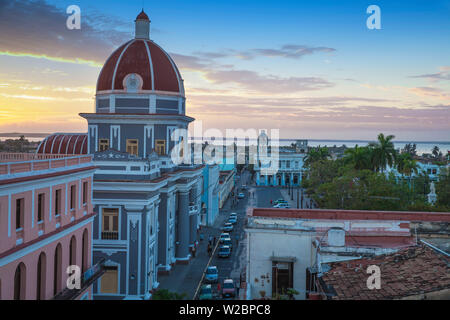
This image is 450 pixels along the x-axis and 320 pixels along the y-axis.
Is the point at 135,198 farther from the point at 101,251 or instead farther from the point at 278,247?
the point at 278,247

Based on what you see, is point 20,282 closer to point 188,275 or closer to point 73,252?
point 73,252

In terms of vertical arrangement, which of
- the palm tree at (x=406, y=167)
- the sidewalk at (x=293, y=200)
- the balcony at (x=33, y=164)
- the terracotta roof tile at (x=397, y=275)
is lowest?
the sidewalk at (x=293, y=200)

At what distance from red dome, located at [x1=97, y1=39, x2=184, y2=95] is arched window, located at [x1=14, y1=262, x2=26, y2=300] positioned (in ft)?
70.3

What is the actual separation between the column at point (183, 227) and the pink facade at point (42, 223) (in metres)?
15.6

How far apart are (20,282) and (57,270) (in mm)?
2898

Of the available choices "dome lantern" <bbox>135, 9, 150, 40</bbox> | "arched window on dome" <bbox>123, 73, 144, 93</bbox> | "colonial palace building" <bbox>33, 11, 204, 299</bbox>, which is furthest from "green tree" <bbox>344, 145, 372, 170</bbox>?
"arched window on dome" <bbox>123, 73, 144, 93</bbox>

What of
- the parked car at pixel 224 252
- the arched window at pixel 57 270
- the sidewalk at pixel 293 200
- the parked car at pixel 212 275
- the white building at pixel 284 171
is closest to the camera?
the arched window at pixel 57 270

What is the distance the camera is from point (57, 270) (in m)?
18.8

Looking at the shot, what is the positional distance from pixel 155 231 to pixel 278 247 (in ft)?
48.4

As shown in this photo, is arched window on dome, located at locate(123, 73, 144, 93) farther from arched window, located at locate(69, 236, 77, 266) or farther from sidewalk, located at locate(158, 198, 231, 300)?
arched window, located at locate(69, 236, 77, 266)

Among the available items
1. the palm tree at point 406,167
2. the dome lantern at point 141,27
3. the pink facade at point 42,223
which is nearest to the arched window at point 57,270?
the pink facade at point 42,223

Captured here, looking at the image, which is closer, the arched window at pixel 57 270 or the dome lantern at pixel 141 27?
the arched window at pixel 57 270

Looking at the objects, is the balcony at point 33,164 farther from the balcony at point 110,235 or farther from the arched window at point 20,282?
the balcony at point 110,235

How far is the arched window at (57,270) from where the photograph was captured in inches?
735
